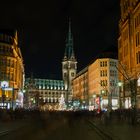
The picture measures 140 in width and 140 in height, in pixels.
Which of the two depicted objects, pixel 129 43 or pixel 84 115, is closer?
pixel 84 115

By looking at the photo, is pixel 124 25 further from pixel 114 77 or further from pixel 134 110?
pixel 114 77

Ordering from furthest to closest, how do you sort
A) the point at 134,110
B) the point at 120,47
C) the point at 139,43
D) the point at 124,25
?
1. the point at 120,47
2. the point at 124,25
3. the point at 139,43
4. the point at 134,110

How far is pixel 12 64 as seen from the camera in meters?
141

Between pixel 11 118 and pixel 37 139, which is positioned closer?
pixel 37 139

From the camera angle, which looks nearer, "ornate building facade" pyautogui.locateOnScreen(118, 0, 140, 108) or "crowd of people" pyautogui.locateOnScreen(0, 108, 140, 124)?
"crowd of people" pyautogui.locateOnScreen(0, 108, 140, 124)

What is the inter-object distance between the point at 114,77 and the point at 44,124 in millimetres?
145037

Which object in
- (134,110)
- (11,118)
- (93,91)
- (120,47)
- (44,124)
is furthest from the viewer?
(93,91)

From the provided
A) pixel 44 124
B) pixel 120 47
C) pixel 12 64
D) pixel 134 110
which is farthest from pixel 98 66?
pixel 44 124

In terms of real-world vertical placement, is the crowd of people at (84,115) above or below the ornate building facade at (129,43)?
below

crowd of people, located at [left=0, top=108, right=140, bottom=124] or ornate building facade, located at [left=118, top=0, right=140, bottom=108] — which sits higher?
ornate building facade, located at [left=118, top=0, right=140, bottom=108]

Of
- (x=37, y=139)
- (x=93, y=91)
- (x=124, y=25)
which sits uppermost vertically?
(x=124, y=25)

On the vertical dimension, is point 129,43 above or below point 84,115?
above

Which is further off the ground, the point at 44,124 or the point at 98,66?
the point at 98,66

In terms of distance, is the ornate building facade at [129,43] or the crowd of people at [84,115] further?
the ornate building facade at [129,43]
